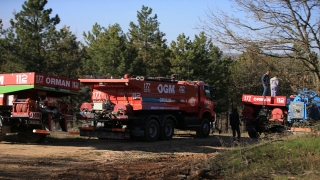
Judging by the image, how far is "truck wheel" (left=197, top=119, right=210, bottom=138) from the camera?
20672 mm

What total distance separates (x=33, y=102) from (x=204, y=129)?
379 inches

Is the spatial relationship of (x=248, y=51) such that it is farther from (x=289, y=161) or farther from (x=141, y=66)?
(x=141, y=66)

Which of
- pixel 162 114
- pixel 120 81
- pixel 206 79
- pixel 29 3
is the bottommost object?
pixel 162 114

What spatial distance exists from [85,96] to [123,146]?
20.1 m

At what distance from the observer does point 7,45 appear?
30594 mm

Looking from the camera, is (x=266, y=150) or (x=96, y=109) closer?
(x=266, y=150)

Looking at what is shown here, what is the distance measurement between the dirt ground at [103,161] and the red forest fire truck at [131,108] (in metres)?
1.00

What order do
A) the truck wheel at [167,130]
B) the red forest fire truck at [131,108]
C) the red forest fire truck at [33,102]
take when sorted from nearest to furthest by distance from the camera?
the red forest fire truck at [33,102], the red forest fire truck at [131,108], the truck wheel at [167,130]

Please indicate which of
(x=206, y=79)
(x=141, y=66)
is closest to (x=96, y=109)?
(x=141, y=66)

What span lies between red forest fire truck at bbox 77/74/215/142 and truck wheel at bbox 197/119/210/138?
1.91 m

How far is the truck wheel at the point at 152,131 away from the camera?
17203mm

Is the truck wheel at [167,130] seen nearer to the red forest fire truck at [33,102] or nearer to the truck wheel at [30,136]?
the red forest fire truck at [33,102]

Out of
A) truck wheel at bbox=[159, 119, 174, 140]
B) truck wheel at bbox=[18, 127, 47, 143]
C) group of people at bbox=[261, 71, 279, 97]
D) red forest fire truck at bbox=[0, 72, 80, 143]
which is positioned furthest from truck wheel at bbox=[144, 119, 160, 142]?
group of people at bbox=[261, 71, 279, 97]

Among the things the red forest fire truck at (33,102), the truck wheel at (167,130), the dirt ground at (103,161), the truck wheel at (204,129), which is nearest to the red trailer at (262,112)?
the truck wheel at (204,129)
